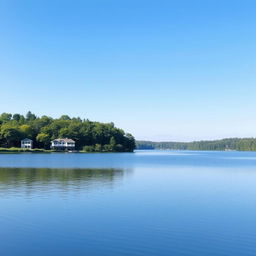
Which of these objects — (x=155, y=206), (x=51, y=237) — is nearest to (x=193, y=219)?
(x=155, y=206)

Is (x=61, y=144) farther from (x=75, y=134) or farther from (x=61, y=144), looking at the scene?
(x=75, y=134)

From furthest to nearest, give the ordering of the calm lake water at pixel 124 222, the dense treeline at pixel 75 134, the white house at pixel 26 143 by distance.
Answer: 1. the dense treeline at pixel 75 134
2. the white house at pixel 26 143
3. the calm lake water at pixel 124 222

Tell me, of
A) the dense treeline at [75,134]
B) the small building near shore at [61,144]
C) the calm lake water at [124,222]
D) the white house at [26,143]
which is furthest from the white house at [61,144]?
the calm lake water at [124,222]

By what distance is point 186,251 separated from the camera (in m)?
14.8

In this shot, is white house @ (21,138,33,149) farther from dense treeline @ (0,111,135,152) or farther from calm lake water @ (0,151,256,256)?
calm lake water @ (0,151,256,256)

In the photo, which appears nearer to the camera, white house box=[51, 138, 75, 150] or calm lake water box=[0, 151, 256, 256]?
calm lake water box=[0, 151, 256, 256]

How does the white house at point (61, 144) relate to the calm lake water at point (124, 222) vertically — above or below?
above

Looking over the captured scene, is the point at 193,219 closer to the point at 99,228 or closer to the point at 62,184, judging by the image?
the point at 99,228

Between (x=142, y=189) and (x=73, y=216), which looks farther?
(x=142, y=189)

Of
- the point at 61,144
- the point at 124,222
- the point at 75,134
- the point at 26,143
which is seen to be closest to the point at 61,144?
the point at 61,144

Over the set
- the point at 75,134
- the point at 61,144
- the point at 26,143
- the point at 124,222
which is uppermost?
the point at 75,134

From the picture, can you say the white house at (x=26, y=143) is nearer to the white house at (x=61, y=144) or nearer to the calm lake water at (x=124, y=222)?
the white house at (x=61, y=144)

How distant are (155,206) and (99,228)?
291 inches

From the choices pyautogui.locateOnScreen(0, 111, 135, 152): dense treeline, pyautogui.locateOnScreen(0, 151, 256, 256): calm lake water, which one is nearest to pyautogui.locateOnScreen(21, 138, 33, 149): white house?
pyautogui.locateOnScreen(0, 111, 135, 152): dense treeline
